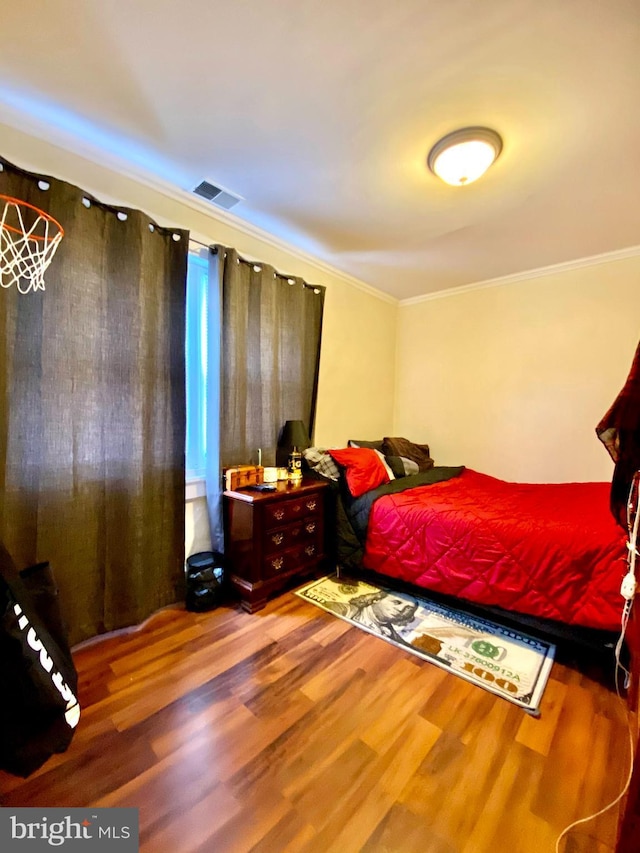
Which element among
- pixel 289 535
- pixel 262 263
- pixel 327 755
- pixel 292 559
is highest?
pixel 262 263

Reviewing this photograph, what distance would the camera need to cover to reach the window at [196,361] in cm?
229

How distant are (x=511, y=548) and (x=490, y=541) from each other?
10cm

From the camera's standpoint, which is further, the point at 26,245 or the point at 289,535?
the point at 289,535

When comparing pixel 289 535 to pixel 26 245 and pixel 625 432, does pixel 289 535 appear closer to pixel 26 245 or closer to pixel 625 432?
pixel 625 432

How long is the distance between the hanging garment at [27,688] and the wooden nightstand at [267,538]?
969 millimetres

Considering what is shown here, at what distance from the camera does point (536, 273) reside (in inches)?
123

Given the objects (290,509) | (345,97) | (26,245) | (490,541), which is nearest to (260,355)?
(290,509)

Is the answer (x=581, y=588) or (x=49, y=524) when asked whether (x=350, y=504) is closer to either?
(x=581, y=588)

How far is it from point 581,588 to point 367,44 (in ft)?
7.97

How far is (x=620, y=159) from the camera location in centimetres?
177

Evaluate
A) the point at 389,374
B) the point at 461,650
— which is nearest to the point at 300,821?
the point at 461,650

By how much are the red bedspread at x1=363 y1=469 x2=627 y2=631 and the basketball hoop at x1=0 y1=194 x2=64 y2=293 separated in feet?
7.29

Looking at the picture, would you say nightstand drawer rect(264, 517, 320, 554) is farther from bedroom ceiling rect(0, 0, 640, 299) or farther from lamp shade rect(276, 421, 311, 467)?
bedroom ceiling rect(0, 0, 640, 299)

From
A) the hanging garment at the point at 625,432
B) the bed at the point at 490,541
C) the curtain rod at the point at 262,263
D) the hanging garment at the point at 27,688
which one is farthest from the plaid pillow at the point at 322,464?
the hanging garment at the point at 625,432
